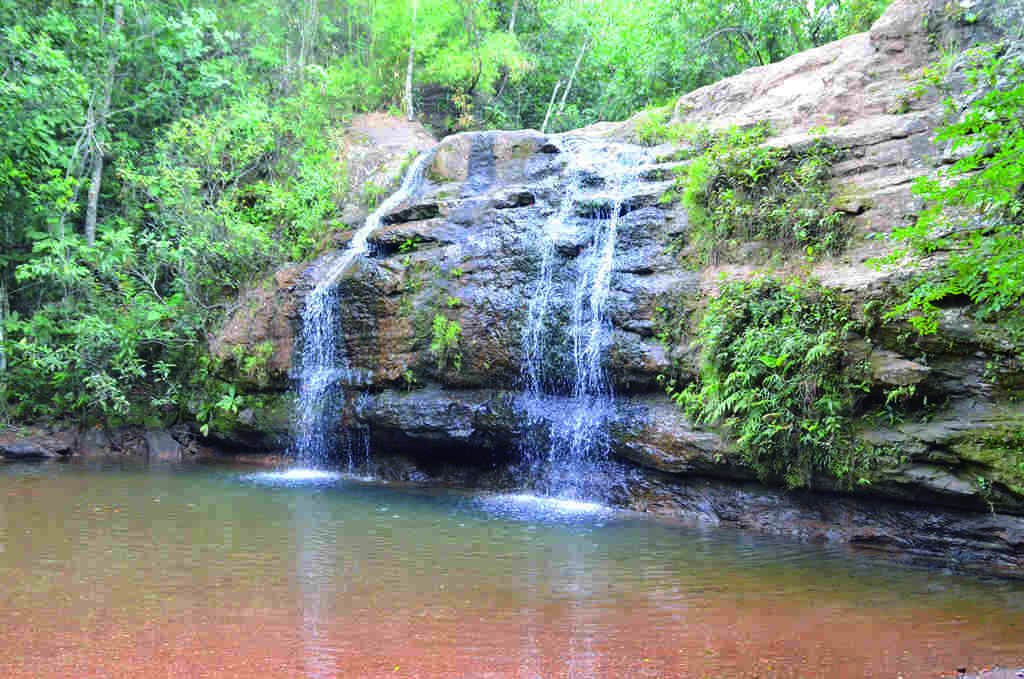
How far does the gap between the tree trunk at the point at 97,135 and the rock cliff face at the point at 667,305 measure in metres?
3.77

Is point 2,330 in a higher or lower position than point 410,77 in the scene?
lower

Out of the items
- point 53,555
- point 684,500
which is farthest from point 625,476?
point 53,555

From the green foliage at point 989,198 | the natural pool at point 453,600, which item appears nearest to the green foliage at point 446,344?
the natural pool at point 453,600

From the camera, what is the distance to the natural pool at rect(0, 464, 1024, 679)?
13.2 ft

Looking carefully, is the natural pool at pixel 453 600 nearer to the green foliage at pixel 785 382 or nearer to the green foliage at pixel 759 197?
the green foliage at pixel 785 382

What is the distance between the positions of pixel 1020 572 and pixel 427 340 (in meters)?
7.70

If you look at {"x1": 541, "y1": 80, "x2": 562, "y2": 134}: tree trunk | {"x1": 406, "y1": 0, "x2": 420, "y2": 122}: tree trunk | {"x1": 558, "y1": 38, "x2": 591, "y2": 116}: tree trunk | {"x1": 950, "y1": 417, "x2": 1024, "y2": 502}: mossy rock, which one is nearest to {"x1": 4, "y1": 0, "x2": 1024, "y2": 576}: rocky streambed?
{"x1": 950, "y1": 417, "x2": 1024, "y2": 502}: mossy rock

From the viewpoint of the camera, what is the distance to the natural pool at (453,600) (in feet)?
13.2

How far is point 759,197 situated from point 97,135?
40.8 ft

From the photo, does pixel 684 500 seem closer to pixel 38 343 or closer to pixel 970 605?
pixel 970 605

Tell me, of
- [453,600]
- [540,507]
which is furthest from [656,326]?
A: [453,600]

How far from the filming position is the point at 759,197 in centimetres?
965

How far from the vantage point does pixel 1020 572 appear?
618 cm

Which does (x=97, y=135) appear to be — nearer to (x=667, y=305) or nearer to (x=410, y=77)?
(x=410, y=77)
